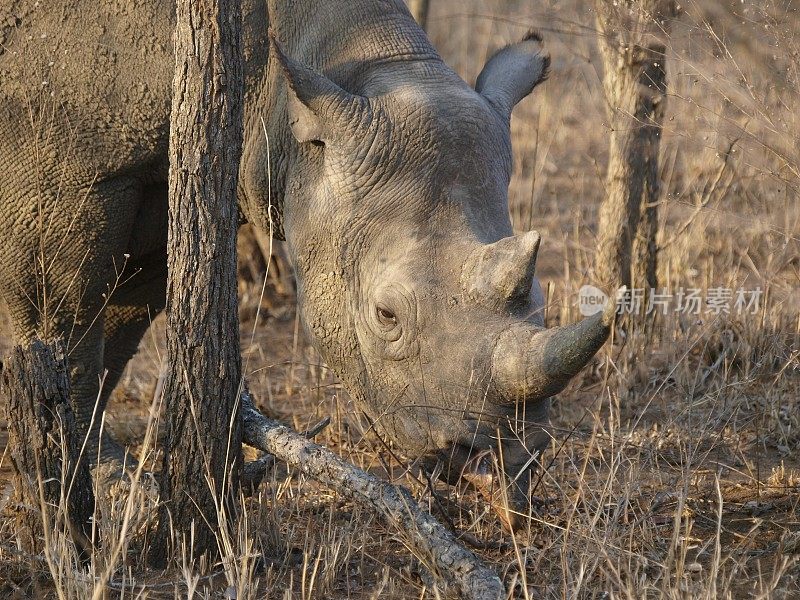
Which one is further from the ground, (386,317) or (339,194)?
(339,194)

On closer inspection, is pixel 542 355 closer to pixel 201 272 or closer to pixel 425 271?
pixel 425 271

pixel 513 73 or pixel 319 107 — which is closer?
pixel 319 107

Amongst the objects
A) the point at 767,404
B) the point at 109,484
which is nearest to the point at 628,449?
the point at 767,404

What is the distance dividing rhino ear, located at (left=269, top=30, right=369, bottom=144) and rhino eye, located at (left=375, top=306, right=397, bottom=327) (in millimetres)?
663

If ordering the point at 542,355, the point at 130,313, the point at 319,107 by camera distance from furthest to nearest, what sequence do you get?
the point at 130,313 < the point at 319,107 < the point at 542,355

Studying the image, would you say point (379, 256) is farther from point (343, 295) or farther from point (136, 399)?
point (136, 399)

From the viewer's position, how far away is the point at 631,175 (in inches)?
255

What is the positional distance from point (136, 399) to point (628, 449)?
9.31 ft

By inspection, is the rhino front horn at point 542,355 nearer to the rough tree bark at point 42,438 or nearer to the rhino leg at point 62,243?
the rough tree bark at point 42,438

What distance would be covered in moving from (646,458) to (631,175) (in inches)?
96.1

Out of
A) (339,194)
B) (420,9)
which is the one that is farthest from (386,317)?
(420,9)

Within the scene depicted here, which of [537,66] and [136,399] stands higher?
[537,66]

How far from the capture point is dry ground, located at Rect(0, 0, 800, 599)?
12.2 ft

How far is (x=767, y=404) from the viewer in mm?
5254
